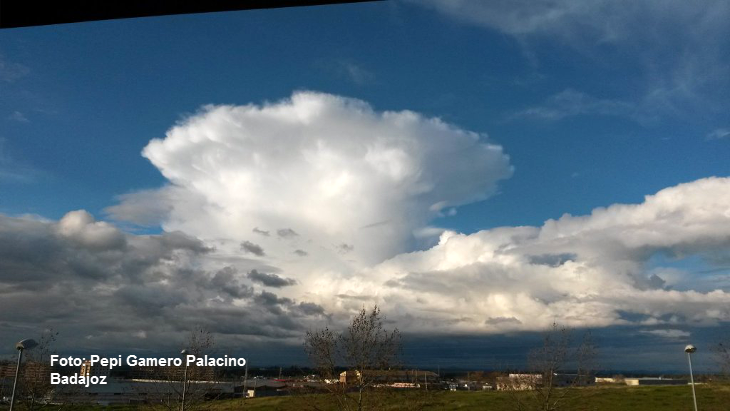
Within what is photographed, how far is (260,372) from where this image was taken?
396 feet

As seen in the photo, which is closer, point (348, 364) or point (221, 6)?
point (221, 6)

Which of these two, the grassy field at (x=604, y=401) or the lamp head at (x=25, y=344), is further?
the grassy field at (x=604, y=401)

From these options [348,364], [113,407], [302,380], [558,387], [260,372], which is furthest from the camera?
[260,372]

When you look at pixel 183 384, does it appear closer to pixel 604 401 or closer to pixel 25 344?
pixel 25 344

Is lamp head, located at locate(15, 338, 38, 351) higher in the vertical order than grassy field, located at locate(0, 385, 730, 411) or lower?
higher

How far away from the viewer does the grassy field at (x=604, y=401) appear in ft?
176

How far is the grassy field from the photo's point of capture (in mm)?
53562

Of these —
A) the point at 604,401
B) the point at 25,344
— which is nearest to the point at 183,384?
the point at 25,344

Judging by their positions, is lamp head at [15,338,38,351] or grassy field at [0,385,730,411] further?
grassy field at [0,385,730,411]

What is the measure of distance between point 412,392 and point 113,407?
4269 centimetres

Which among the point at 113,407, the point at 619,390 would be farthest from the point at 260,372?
the point at 619,390

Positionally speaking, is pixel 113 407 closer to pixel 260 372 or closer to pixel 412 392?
pixel 412 392

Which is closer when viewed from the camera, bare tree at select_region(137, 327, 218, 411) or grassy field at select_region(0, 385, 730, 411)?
bare tree at select_region(137, 327, 218, 411)

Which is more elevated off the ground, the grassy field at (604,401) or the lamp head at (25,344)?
the lamp head at (25,344)
